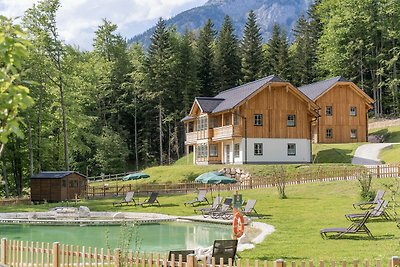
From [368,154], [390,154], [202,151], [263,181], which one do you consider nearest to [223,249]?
[263,181]

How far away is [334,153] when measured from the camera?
1836 inches

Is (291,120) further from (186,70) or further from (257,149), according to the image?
(186,70)

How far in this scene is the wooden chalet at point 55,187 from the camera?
34312mm

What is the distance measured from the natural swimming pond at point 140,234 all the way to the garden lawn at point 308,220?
93.9 inches

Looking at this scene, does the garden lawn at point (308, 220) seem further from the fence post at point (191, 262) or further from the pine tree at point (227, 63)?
the pine tree at point (227, 63)

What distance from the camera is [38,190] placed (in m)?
34.7

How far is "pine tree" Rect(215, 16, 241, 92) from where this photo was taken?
216ft

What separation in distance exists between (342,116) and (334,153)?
6.94m

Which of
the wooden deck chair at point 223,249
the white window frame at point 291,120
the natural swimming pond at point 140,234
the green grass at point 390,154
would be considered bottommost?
the natural swimming pond at point 140,234

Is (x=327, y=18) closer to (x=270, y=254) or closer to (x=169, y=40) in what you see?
(x=169, y=40)

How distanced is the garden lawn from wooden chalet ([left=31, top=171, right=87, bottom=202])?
2210mm

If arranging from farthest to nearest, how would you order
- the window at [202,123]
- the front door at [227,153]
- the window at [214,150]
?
the window at [202,123] < the window at [214,150] < the front door at [227,153]

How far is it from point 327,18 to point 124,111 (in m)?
30.0

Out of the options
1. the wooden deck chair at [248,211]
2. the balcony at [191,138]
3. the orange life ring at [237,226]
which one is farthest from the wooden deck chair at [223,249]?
the balcony at [191,138]
